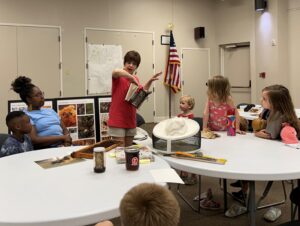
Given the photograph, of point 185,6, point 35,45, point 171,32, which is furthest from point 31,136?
point 185,6

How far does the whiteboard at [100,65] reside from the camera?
6.53 metres

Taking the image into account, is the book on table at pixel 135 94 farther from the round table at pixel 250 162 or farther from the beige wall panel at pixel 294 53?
the beige wall panel at pixel 294 53

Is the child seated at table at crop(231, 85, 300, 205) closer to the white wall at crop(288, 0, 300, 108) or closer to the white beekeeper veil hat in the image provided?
the white beekeeper veil hat

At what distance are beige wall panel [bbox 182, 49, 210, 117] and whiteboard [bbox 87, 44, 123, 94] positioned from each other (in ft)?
6.09

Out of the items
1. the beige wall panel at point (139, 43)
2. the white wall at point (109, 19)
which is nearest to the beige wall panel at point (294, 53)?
the white wall at point (109, 19)

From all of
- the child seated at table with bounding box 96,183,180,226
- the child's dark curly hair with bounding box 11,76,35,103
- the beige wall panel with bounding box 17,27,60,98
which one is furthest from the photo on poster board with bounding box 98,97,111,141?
the child seated at table with bounding box 96,183,180,226

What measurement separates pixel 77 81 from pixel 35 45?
1039 millimetres

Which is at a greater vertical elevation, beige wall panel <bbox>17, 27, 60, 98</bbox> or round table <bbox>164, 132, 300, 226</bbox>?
beige wall panel <bbox>17, 27, 60, 98</bbox>

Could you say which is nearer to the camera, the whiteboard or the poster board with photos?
the poster board with photos

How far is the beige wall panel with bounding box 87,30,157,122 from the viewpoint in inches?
259

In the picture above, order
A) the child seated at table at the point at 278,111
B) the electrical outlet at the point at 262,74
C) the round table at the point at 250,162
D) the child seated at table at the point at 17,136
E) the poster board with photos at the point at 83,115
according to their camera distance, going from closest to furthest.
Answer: the round table at the point at 250,162, the child seated at table at the point at 17,136, the child seated at table at the point at 278,111, the poster board with photos at the point at 83,115, the electrical outlet at the point at 262,74

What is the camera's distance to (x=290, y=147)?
2.14m

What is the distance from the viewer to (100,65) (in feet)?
21.6

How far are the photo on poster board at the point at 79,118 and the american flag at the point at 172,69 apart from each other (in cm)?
353
